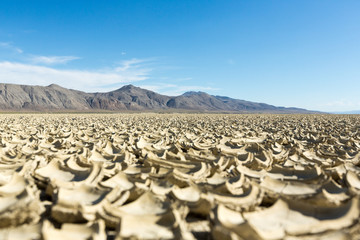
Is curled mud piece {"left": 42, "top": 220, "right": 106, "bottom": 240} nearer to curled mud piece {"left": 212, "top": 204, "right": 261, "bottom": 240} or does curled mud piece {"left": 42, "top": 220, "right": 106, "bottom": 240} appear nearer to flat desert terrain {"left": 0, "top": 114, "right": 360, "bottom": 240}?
flat desert terrain {"left": 0, "top": 114, "right": 360, "bottom": 240}

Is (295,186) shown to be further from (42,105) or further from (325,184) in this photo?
(42,105)

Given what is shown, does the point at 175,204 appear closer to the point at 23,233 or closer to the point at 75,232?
the point at 75,232

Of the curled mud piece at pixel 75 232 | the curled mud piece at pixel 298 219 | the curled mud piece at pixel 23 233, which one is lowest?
the curled mud piece at pixel 23 233

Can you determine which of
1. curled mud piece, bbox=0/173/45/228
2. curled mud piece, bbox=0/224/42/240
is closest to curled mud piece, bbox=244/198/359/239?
curled mud piece, bbox=0/224/42/240

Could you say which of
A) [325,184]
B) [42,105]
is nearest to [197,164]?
[325,184]

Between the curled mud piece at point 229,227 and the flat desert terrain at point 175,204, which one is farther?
the flat desert terrain at point 175,204

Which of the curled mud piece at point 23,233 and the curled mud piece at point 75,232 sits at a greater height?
the curled mud piece at point 75,232

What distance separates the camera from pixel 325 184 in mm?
2090

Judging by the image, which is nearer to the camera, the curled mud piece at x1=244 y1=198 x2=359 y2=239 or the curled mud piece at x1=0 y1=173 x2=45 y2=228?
the curled mud piece at x1=244 y1=198 x2=359 y2=239

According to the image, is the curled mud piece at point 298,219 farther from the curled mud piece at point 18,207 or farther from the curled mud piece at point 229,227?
the curled mud piece at point 18,207

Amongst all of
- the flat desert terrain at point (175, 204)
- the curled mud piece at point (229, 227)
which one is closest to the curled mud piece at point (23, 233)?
the flat desert terrain at point (175, 204)

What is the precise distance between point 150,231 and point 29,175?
1586 millimetres

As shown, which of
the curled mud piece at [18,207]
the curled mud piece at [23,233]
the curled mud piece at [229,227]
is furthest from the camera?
the curled mud piece at [18,207]

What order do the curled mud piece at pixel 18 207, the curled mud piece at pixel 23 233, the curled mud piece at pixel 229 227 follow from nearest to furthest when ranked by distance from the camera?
the curled mud piece at pixel 229 227 → the curled mud piece at pixel 23 233 → the curled mud piece at pixel 18 207
